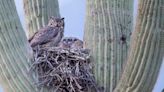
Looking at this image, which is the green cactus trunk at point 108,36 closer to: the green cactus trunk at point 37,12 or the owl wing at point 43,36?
the green cactus trunk at point 37,12

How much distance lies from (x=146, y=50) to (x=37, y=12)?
10.9ft

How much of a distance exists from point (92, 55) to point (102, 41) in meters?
0.23

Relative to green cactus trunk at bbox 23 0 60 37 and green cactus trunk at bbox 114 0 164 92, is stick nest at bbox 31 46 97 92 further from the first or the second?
green cactus trunk at bbox 114 0 164 92

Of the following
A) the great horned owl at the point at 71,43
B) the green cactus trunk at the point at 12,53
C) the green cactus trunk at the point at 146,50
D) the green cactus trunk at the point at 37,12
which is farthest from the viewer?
the great horned owl at the point at 71,43

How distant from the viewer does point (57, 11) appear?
26.9 ft

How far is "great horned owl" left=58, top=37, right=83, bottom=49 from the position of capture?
8.38 metres

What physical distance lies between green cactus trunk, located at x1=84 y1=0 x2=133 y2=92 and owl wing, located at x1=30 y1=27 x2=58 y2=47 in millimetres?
1501

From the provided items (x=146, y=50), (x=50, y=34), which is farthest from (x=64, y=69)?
(x=146, y=50)

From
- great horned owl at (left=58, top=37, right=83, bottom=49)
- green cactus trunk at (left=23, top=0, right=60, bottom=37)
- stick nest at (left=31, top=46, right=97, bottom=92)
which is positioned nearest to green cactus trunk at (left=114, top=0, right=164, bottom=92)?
stick nest at (left=31, top=46, right=97, bottom=92)

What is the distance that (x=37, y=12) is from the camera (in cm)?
788

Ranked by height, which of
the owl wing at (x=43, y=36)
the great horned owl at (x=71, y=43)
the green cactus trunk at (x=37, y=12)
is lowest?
the great horned owl at (x=71, y=43)

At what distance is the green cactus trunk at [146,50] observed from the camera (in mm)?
4789

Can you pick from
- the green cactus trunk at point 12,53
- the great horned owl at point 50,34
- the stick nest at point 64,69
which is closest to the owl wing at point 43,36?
the great horned owl at point 50,34

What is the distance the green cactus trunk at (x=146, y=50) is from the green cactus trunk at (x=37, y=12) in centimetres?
312
